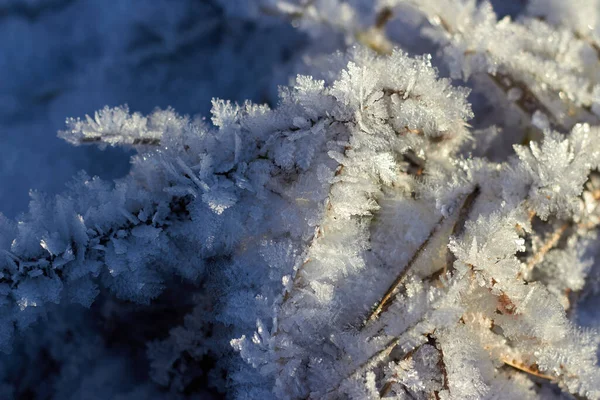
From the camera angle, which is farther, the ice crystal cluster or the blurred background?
the blurred background

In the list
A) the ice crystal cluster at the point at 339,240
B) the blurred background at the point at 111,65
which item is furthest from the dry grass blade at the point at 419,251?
the blurred background at the point at 111,65

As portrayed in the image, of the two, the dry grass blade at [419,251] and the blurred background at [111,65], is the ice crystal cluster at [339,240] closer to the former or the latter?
the dry grass blade at [419,251]

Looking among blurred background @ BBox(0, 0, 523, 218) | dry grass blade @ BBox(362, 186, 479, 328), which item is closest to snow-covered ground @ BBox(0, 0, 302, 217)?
blurred background @ BBox(0, 0, 523, 218)

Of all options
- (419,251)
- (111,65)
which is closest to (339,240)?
(419,251)

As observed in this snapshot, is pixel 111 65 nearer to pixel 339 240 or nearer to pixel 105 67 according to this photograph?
pixel 105 67

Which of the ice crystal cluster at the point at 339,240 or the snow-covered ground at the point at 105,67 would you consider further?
the snow-covered ground at the point at 105,67

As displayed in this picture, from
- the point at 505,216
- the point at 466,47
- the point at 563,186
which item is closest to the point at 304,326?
the point at 505,216

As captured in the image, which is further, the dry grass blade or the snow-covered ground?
the snow-covered ground

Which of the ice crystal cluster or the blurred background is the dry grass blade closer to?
the ice crystal cluster

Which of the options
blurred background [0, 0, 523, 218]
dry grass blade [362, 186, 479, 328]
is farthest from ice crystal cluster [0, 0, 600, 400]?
blurred background [0, 0, 523, 218]
